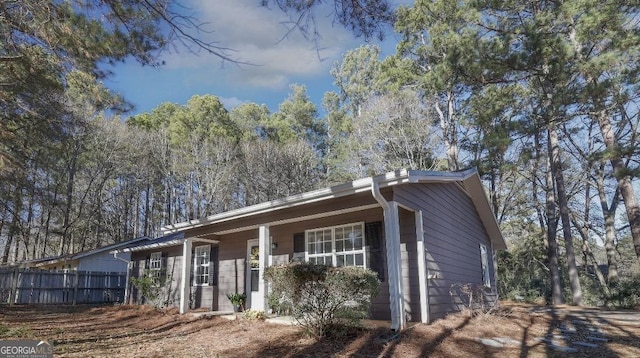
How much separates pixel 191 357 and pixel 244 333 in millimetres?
1634

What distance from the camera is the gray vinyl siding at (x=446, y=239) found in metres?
7.04

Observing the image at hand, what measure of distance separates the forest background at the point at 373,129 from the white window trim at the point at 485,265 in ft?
7.92

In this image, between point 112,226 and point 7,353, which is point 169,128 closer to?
A: point 112,226

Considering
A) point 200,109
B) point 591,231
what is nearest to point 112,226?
point 200,109

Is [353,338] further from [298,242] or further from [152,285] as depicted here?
[152,285]

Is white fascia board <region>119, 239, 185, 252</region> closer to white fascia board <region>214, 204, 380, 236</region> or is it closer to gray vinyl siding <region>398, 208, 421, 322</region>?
white fascia board <region>214, 204, 380, 236</region>

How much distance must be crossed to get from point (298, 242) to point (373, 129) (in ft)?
37.2

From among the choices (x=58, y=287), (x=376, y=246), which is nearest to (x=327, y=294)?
(x=376, y=246)

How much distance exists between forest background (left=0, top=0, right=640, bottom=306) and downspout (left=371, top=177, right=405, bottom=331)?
2.59 m

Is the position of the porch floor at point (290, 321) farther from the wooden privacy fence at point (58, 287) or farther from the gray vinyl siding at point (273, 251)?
the wooden privacy fence at point (58, 287)

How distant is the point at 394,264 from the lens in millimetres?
6262
